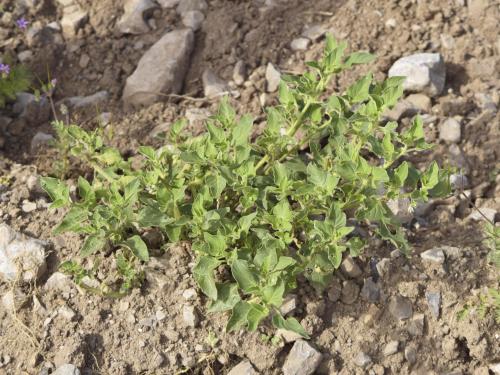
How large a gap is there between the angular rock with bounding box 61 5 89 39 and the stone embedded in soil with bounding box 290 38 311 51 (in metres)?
1.48

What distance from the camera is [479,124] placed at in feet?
13.7

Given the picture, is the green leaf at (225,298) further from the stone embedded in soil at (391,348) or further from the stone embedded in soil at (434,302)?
the stone embedded in soil at (434,302)

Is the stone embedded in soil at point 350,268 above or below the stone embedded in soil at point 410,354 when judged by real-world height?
above

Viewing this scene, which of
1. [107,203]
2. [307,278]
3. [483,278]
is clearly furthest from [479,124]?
[107,203]

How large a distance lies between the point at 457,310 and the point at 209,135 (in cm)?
153

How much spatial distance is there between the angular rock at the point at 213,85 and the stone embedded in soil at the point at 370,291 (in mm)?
1600

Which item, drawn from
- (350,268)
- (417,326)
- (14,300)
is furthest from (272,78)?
(14,300)

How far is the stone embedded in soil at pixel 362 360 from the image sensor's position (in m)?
3.29

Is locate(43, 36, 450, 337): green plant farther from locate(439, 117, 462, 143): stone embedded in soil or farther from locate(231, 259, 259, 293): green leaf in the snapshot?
locate(439, 117, 462, 143): stone embedded in soil

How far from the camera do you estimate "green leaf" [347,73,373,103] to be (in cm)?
344

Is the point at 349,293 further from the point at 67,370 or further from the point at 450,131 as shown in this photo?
the point at 67,370

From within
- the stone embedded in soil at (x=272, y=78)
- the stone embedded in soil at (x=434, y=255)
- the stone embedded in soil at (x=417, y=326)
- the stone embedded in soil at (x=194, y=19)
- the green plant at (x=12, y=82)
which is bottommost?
the stone embedded in soil at (x=417, y=326)

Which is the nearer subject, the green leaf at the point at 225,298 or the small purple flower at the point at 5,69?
the green leaf at the point at 225,298

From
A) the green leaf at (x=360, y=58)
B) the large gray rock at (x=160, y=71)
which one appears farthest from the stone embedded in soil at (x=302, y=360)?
the large gray rock at (x=160, y=71)
